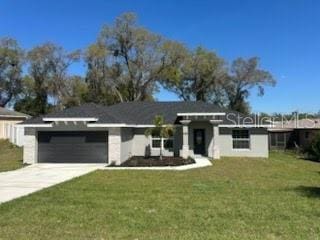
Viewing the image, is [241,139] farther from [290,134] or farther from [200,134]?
[290,134]

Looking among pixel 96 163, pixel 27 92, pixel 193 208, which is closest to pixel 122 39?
pixel 27 92

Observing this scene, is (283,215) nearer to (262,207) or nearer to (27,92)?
(262,207)

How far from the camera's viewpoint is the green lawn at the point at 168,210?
292 inches

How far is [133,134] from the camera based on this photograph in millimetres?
25562

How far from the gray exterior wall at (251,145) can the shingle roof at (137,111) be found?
1.07 m

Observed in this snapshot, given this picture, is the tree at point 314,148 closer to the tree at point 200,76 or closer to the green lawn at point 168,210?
the green lawn at point 168,210

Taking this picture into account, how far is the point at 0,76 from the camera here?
174 feet

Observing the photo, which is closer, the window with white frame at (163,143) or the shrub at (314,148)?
the window with white frame at (163,143)

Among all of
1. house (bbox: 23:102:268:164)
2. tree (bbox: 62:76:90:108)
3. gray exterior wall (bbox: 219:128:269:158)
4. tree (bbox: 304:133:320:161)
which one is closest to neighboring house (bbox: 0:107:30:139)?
tree (bbox: 62:76:90:108)

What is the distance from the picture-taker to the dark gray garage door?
21531 millimetres

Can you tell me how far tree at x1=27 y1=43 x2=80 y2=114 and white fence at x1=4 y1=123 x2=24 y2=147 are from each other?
1237 centimetres

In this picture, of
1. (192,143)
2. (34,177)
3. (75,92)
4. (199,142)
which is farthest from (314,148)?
(75,92)

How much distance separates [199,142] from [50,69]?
28212 mm

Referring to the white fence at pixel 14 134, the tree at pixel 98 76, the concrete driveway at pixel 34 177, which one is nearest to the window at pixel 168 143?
the concrete driveway at pixel 34 177
